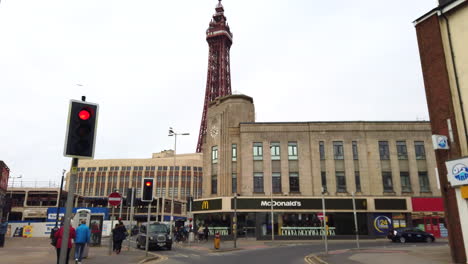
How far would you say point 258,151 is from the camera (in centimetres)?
4103

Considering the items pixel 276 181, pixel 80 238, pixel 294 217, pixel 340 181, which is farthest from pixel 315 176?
pixel 80 238

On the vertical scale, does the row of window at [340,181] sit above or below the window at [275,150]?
below

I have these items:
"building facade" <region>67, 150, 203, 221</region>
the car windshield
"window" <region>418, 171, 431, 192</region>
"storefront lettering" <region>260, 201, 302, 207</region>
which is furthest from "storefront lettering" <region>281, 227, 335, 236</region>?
"building facade" <region>67, 150, 203, 221</region>

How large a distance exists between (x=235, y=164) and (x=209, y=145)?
458cm

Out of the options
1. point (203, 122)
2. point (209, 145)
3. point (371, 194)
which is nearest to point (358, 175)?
point (371, 194)

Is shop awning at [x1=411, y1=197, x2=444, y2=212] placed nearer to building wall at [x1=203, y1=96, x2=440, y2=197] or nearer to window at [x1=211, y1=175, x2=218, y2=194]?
building wall at [x1=203, y1=96, x2=440, y2=197]

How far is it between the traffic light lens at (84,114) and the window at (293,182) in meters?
35.4

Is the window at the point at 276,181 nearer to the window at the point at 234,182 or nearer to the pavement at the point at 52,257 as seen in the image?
the window at the point at 234,182

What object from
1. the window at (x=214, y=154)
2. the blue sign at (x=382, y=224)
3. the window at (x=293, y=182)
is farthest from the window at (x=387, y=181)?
the window at (x=214, y=154)

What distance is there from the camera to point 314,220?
127 feet

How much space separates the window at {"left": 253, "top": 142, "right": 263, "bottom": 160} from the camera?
40.8 meters

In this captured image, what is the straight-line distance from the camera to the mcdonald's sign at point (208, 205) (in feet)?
129

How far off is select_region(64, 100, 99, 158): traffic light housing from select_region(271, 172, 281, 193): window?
34895 millimetres

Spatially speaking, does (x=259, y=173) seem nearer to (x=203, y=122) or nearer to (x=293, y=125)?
(x=293, y=125)
